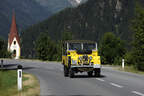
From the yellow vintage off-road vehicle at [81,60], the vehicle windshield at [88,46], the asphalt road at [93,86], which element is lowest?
the asphalt road at [93,86]

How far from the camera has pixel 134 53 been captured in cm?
2520

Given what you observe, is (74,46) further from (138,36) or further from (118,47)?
(118,47)

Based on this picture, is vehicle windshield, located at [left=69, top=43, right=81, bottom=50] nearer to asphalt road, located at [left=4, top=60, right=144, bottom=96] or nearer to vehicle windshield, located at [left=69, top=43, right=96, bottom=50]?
vehicle windshield, located at [left=69, top=43, right=96, bottom=50]

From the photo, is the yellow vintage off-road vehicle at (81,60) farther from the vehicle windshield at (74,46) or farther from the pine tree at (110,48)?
the pine tree at (110,48)

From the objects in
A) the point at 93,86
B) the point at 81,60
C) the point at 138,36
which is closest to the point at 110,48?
the point at 138,36

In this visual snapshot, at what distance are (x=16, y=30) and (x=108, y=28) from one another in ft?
333

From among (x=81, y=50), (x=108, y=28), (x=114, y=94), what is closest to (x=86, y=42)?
(x=81, y=50)

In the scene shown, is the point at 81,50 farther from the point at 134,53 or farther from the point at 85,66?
the point at 134,53

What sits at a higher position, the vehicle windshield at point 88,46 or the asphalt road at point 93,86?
the vehicle windshield at point 88,46

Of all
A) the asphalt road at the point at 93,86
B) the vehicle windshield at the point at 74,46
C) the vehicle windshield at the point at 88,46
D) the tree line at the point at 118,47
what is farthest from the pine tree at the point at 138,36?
the vehicle windshield at the point at 74,46

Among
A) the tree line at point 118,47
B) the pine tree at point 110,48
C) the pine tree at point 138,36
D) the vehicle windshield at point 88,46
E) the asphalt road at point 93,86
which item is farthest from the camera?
the pine tree at point 110,48

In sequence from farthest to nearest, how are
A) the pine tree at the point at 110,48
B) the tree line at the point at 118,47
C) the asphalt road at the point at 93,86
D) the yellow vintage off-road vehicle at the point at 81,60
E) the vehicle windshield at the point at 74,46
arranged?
the pine tree at the point at 110,48 → the tree line at the point at 118,47 → the vehicle windshield at the point at 74,46 → the yellow vintage off-road vehicle at the point at 81,60 → the asphalt road at the point at 93,86

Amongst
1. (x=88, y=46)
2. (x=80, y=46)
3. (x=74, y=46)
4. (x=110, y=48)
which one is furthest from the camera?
(x=110, y=48)

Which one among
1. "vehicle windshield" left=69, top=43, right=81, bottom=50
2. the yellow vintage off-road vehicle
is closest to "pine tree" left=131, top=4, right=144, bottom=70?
the yellow vintage off-road vehicle
